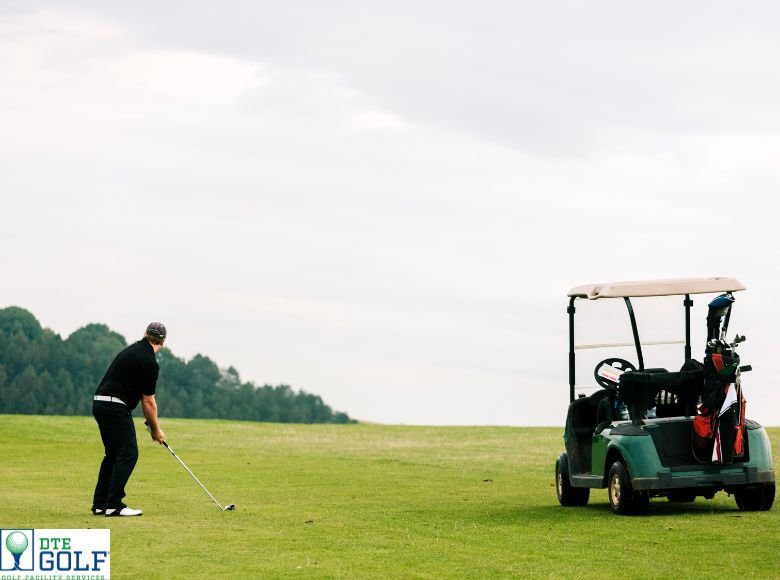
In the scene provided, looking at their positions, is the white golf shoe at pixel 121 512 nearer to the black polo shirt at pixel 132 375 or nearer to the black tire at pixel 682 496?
the black polo shirt at pixel 132 375

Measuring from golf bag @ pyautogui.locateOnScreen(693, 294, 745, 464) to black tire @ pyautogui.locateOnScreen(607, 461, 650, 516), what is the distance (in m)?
0.81

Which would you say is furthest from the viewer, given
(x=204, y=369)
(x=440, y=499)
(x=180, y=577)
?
(x=204, y=369)

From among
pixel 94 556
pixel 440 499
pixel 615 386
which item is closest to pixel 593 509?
pixel 615 386

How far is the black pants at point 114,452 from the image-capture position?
15.8 metres

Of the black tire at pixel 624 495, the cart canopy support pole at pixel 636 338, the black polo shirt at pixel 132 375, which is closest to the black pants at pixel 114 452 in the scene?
the black polo shirt at pixel 132 375

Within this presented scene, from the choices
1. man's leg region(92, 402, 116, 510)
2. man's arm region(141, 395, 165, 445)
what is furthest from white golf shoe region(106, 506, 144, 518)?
man's arm region(141, 395, 165, 445)

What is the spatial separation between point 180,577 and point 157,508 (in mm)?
6763

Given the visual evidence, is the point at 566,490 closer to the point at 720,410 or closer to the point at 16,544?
the point at 720,410

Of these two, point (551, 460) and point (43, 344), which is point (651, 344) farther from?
point (43, 344)

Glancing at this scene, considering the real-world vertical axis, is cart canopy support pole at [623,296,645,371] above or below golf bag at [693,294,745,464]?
above

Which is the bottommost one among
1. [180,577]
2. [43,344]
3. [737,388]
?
[180,577]

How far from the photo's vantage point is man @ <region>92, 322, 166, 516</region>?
Result: 1595 centimetres

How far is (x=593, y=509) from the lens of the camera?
1661 cm

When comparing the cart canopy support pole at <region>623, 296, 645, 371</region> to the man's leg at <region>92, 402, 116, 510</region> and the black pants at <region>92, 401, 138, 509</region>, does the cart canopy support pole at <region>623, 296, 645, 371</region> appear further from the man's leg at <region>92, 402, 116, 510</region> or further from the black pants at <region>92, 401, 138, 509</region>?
the man's leg at <region>92, 402, 116, 510</region>
